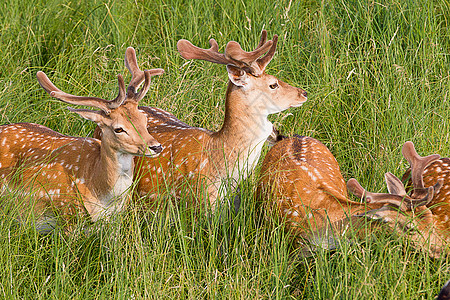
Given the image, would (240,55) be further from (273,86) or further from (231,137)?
(231,137)

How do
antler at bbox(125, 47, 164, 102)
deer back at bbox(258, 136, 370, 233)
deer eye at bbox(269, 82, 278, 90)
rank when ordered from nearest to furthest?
deer back at bbox(258, 136, 370, 233) < antler at bbox(125, 47, 164, 102) < deer eye at bbox(269, 82, 278, 90)

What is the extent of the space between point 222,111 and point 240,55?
41.9 inches

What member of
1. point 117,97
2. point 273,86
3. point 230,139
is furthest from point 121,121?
point 273,86

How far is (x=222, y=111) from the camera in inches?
205

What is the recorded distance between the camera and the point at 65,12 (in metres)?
6.28

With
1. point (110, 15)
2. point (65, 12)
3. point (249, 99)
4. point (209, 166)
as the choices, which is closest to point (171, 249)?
point (209, 166)

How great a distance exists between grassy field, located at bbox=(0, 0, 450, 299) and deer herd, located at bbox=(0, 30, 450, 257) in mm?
→ 141

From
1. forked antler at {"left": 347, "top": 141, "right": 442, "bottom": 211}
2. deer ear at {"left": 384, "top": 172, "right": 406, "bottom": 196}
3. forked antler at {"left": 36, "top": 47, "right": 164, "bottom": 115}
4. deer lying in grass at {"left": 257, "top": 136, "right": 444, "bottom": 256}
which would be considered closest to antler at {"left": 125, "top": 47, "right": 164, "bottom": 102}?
forked antler at {"left": 36, "top": 47, "right": 164, "bottom": 115}

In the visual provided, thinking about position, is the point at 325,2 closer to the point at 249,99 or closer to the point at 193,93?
the point at 193,93

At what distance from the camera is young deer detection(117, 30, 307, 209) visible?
417 centimetres

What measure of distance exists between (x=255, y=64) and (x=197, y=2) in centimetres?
211

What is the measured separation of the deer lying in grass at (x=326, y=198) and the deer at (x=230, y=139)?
24 centimetres

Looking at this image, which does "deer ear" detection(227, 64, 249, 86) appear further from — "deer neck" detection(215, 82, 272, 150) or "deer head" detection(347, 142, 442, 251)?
"deer head" detection(347, 142, 442, 251)

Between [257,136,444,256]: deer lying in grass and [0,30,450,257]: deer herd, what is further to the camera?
[0,30,450,257]: deer herd
